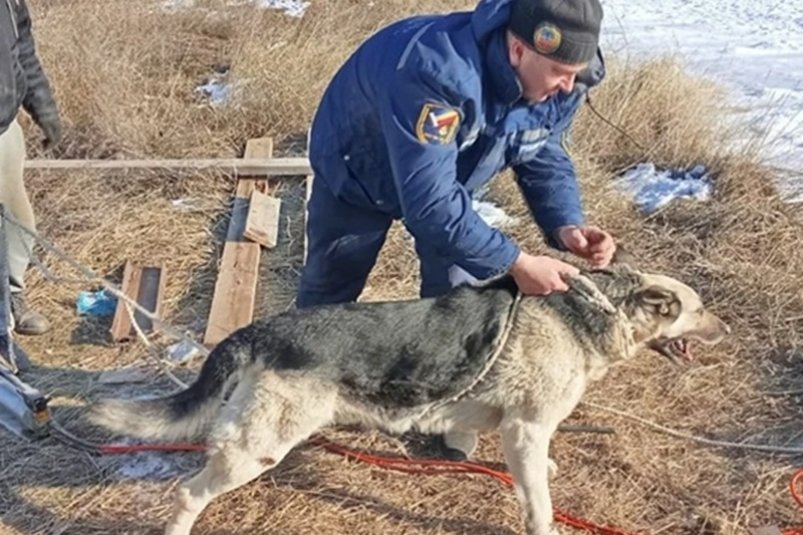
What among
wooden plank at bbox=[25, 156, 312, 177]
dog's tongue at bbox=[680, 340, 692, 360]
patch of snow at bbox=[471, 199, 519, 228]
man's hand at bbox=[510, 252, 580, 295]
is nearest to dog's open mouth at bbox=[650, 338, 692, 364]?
dog's tongue at bbox=[680, 340, 692, 360]

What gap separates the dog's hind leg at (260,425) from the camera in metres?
3.29

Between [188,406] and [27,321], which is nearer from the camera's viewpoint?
[188,406]

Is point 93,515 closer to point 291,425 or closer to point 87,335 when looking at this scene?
point 291,425

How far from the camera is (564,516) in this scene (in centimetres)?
382

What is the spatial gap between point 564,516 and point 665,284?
3.24 ft

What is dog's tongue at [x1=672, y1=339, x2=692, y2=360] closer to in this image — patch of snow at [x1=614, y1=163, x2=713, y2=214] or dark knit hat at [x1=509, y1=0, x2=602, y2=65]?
dark knit hat at [x1=509, y1=0, x2=602, y2=65]

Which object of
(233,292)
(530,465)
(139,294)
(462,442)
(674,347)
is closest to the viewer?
(530,465)

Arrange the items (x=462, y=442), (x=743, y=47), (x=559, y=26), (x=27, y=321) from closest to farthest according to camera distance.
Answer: (x=559, y=26) → (x=462, y=442) → (x=27, y=321) → (x=743, y=47)

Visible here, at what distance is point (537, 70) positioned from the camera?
3.27 metres

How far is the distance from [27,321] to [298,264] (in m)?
1.61

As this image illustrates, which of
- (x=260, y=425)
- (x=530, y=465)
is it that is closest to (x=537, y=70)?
(x=530, y=465)

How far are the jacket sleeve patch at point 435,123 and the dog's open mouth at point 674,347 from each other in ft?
3.79

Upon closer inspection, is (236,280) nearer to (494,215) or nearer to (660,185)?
(494,215)

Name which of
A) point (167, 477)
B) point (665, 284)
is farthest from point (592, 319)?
point (167, 477)
